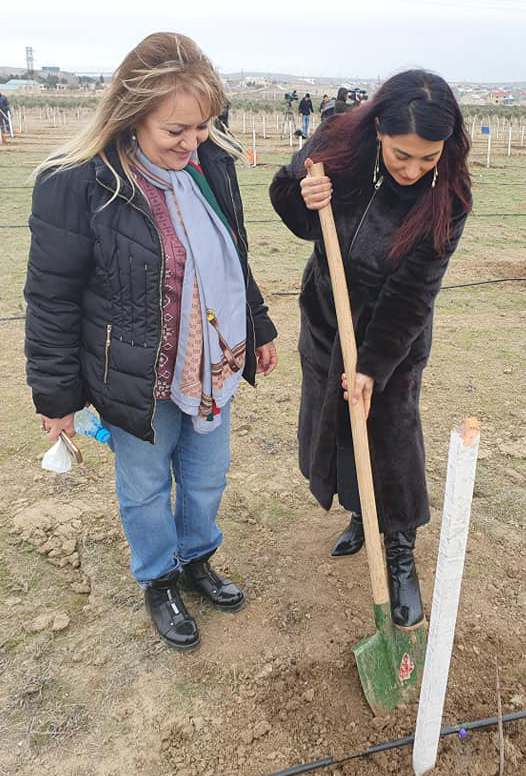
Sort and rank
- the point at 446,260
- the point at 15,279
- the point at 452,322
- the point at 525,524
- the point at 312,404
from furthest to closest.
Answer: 1. the point at 15,279
2. the point at 452,322
3. the point at 525,524
4. the point at 312,404
5. the point at 446,260

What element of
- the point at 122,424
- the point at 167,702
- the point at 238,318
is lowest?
the point at 167,702

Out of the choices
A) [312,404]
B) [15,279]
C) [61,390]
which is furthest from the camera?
[15,279]

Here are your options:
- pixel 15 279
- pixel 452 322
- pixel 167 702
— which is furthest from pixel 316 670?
pixel 15 279

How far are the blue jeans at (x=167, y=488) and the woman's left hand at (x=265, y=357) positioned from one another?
0.72 feet

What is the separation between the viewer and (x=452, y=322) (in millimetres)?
5320

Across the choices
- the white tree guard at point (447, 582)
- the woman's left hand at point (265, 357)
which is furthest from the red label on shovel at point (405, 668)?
the woman's left hand at point (265, 357)

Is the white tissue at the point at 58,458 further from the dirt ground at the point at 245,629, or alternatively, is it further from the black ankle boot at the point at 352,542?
the black ankle boot at the point at 352,542

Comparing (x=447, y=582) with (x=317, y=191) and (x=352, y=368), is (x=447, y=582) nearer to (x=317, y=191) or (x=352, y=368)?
(x=352, y=368)

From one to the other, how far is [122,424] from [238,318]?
472 millimetres

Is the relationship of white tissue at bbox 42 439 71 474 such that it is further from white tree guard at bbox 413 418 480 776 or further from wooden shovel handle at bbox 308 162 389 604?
white tree guard at bbox 413 418 480 776

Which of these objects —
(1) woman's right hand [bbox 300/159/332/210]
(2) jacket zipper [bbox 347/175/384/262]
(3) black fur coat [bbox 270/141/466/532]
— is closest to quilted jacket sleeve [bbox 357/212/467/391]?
(3) black fur coat [bbox 270/141/466/532]

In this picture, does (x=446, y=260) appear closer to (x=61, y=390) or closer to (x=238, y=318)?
(x=238, y=318)

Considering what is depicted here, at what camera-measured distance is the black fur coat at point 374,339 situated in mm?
1983

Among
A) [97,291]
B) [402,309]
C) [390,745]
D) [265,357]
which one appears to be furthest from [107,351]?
[390,745]
